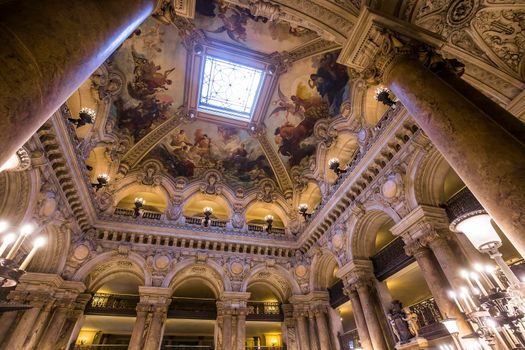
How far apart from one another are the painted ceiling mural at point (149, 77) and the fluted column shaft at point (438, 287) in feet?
35.2

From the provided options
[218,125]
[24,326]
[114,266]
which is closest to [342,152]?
[218,125]

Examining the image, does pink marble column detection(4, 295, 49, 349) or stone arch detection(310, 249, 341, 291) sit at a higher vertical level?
stone arch detection(310, 249, 341, 291)

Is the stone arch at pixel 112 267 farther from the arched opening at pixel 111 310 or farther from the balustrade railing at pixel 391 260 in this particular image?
the balustrade railing at pixel 391 260

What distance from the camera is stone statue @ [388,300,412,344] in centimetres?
707

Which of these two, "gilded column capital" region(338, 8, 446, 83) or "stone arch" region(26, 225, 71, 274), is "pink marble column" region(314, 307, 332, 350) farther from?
"stone arch" region(26, 225, 71, 274)

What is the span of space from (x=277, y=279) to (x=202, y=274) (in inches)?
136

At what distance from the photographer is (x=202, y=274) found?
1145cm

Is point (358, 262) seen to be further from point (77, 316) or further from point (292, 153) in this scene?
point (77, 316)

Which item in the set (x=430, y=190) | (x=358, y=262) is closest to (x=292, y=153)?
(x=358, y=262)

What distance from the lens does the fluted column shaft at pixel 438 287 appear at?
18.0 feet

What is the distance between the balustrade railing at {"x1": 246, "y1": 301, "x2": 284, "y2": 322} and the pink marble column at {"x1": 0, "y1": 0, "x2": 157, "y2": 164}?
1167 cm

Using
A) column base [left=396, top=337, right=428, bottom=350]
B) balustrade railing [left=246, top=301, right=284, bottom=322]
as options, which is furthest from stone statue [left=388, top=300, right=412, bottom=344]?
balustrade railing [left=246, top=301, right=284, bottom=322]

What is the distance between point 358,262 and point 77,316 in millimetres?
10047

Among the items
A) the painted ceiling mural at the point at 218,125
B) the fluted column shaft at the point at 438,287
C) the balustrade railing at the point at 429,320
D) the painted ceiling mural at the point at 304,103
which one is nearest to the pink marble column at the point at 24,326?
the painted ceiling mural at the point at 218,125
